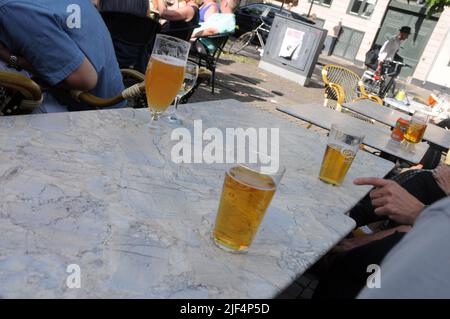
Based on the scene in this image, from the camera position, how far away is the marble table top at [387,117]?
388 centimetres

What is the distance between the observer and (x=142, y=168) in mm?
1117

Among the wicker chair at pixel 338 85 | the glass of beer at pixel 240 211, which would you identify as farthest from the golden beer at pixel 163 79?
the wicker chair at pixel 338 85

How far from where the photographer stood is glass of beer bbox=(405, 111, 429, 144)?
2.83 m

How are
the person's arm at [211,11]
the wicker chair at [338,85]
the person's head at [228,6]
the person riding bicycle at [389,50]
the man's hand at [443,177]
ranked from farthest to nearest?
the person riding bicycle at [389,50] < the person's head at [228,6] < the person's arm at [211,11] < the wicker chair at [338,85] < the man's hand at [443,177]

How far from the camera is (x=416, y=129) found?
292 centimetres

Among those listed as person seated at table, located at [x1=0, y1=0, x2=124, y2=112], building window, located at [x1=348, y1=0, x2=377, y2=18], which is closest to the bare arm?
person seated at table, located at [x1=0, y1=0, x2=124, y2=112]

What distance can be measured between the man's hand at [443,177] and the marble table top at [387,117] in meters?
1.87

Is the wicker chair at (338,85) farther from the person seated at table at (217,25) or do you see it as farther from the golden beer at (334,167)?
the golden beer at (334,167)

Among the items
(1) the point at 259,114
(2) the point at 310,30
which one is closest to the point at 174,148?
(1) the point at 259,114

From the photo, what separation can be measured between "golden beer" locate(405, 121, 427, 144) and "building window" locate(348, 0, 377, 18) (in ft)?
66.7

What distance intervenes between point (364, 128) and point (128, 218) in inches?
107

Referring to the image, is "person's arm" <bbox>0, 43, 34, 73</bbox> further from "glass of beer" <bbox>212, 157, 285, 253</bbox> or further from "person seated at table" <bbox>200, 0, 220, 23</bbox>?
"person seated at table" <bbox>200, 0, 220, 23</bbox>

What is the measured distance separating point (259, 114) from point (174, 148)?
31.3 inches
